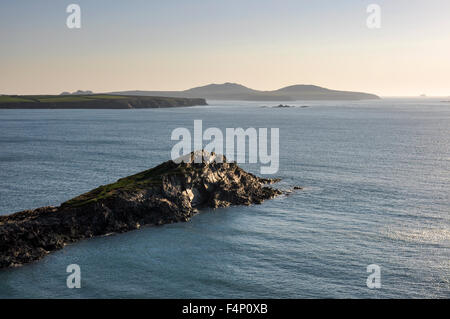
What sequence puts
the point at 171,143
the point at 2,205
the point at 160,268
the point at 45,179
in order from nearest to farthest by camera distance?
the point at 160,268 < the point at 2,205 < the point at 45,179 < the point at 171,143

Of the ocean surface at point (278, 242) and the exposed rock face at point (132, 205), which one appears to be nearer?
the ocean surface at point (278, 242)

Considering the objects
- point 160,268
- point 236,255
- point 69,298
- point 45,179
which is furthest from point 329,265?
point 45,179

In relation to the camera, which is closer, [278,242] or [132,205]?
[278,242]

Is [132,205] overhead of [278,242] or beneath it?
overhead

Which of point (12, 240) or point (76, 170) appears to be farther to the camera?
point (76, 170)

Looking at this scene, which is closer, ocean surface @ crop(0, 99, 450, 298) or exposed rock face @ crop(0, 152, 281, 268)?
ocean surface @ crop(0, 99, 450, 298)

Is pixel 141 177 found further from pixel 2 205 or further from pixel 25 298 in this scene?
pixel 25 298

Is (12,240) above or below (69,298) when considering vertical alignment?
above
